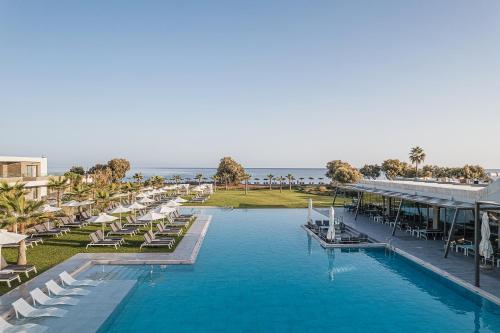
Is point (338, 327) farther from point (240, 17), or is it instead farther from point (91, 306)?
point (240, 17)

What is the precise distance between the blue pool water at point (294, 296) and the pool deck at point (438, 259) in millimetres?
→ 387

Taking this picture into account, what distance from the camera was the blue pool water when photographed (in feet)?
33.3

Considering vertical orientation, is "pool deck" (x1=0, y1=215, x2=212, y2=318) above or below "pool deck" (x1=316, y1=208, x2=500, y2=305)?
below

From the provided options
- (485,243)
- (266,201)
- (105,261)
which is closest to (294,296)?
(485,243)

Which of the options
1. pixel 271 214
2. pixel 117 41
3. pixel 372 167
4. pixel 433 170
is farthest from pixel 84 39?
pixel 433 170

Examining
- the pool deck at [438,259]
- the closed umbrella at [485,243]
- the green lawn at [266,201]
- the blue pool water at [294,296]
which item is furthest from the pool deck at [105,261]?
the green lawn at [266,201]

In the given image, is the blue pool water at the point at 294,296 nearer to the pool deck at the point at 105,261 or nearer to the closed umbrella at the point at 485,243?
the pool deck at the point at 105,261

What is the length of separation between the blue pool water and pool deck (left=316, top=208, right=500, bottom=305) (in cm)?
39

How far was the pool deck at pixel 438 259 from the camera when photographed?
1256 cm

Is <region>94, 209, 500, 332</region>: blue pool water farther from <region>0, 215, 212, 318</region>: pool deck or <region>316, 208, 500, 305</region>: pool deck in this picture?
<region>0, 215, 212, 318</region>: pool deck

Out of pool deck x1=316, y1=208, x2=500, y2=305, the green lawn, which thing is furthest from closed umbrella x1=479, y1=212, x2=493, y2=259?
the green lawn

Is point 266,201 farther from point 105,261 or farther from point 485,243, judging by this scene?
point 485,243

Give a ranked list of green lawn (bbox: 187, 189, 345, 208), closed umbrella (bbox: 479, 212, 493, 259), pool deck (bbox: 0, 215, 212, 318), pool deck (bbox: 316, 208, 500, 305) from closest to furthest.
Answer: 1. pool deck (bbox: 0, 215, 212, 318)
2. pool deck (bbox: 316, 208, 500, 305)
3. closed umbrella (bbox: 479, 212, 493, 259)
4. green lawn (bbox: 187, 189, 345, 208)

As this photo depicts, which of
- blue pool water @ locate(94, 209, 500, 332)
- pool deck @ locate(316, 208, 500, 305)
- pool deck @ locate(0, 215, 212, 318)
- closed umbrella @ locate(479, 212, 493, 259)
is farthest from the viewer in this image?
closed umbrella @ locate(479, 212, 493, 259)
